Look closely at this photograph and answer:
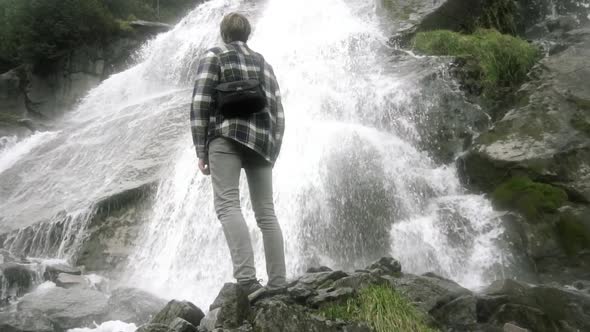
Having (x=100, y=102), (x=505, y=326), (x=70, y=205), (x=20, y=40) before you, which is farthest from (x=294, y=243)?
(x=20, y=40)

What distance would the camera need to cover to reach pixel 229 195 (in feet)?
10.6

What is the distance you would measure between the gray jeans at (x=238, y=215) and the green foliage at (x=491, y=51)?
6492 millimetres

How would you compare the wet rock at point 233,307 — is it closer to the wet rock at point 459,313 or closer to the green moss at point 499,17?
the wet rock at point 459,313

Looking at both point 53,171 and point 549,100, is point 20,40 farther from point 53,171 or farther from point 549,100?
point 549,100

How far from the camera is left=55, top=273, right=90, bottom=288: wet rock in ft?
20.8

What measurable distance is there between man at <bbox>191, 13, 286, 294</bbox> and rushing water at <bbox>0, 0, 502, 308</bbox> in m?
2.74

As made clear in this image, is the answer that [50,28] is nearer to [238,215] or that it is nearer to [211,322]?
[238,215]

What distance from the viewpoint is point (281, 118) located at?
3.57 m

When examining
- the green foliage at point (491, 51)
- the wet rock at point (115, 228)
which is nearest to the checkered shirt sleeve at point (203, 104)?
the wet rock at point (115, 228)

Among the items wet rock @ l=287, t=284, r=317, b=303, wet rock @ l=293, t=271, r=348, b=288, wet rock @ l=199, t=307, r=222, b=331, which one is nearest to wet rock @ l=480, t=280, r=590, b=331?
wet rock @ l=293, t=271, r=348, b=288

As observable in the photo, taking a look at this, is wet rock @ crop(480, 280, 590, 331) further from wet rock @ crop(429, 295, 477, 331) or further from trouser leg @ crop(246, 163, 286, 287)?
trouser leg @ crop(246, 163, 286, 287)

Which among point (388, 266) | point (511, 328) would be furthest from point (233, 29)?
point (511, 328)

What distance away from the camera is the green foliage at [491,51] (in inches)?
344

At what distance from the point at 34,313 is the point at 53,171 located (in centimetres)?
600
